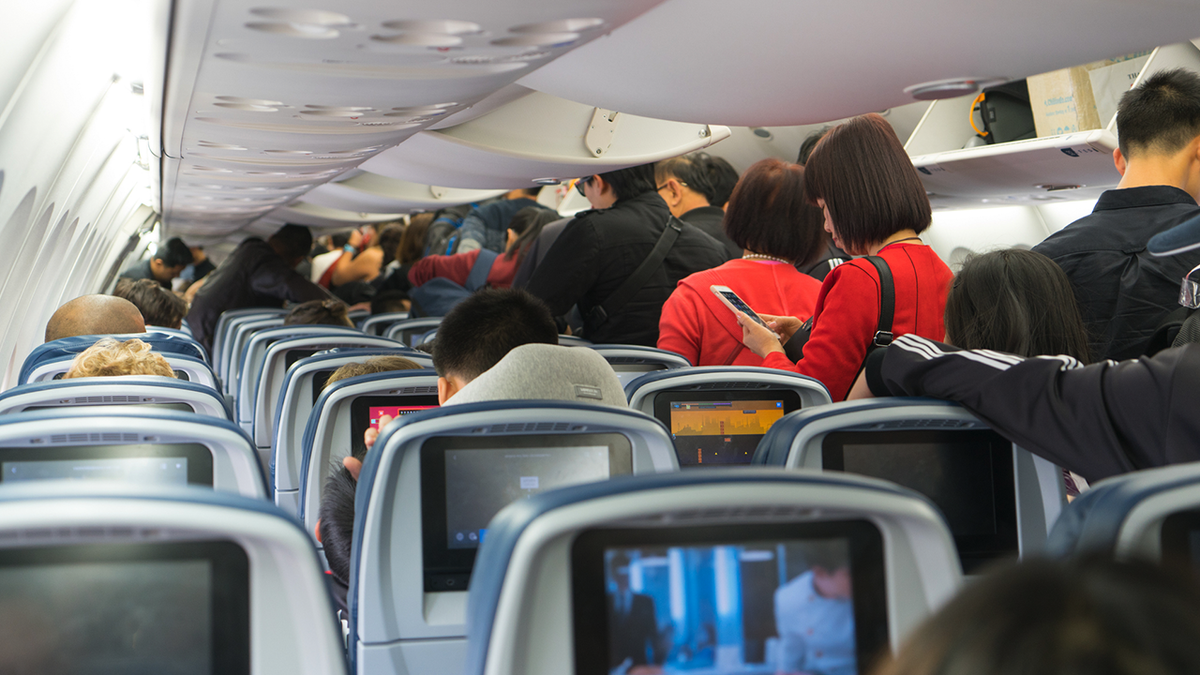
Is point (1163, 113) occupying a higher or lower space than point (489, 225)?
higher

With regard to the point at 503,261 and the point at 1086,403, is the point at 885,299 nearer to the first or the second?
the point at 1086,403

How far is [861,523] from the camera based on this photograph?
1229 mm

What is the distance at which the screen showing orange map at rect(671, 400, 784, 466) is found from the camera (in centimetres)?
296

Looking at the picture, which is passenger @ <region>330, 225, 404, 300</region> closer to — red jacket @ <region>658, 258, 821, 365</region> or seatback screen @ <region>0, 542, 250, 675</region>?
red jacket @ <region>658, 258, 821, 365</region>

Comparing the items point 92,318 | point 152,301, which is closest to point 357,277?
point 152,301

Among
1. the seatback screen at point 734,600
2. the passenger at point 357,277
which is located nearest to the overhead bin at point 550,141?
the seatback screen at point 734,600

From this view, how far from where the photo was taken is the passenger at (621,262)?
509 centimetres

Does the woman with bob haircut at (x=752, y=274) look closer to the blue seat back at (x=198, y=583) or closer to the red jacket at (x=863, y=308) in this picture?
the red jacket at (x=863, y=308)

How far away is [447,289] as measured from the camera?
8.26m

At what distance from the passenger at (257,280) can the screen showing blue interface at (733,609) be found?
833 cm

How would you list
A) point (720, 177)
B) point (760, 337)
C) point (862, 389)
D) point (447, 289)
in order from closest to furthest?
point (862, 389), point (760, 337), point (720, 177), point (447, 289)

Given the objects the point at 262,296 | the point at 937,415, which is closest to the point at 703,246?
the point at 937,415

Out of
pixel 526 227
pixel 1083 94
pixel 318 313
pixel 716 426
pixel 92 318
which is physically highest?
pixel 1083 94

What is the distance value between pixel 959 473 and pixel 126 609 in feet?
5.38
